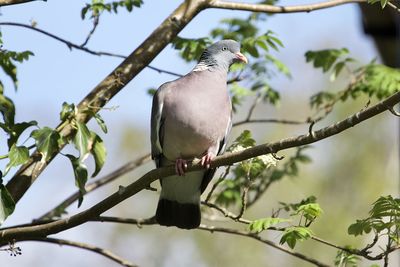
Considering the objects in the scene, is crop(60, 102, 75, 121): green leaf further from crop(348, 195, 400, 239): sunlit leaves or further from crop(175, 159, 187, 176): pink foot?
crop(348, 195, 400, 239): sunlit leaves

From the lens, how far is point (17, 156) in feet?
10.2

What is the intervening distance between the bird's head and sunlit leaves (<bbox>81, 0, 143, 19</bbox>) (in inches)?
19.1

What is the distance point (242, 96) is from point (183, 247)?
12.0 metres

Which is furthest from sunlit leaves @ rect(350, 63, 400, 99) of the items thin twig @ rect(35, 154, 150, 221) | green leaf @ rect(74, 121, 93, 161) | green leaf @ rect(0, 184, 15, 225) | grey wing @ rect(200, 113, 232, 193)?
green leaf @ rect(0, 184, 15, 225)

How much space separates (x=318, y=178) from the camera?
1758 cm

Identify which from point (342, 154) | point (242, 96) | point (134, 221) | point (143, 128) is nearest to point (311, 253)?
point (342, 154)

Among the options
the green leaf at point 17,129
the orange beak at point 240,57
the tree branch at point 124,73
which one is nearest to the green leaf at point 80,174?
the green leaf at point 17,129

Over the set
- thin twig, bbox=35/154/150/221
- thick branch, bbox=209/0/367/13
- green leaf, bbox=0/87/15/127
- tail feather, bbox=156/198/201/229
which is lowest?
tail feather, bbox=156/198/201/229

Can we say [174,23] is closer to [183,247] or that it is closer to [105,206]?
[105,206]

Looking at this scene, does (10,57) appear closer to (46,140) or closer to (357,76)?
(46,140)

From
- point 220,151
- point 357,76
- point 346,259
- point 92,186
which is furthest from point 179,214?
point 357,76

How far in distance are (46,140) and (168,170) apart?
0.55m

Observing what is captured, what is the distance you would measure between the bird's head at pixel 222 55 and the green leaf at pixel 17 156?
1.49m

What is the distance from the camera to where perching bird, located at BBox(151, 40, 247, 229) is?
403 cm
